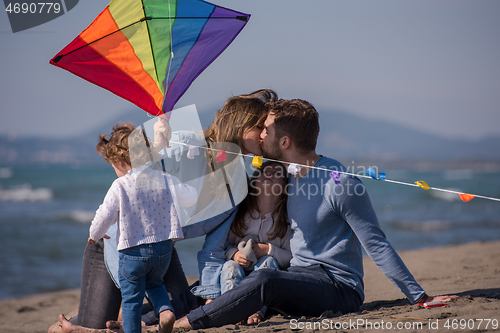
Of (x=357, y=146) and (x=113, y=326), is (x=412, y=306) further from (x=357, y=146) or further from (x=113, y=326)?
(x=357, y=146)

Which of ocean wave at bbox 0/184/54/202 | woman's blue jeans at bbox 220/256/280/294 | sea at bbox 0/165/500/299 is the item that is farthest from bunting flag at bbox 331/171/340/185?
ocean wave at bbox 0/184/54/202

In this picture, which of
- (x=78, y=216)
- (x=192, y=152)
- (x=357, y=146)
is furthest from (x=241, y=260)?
(x=357, y=146)

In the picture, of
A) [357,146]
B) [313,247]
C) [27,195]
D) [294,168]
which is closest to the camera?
[313,247]

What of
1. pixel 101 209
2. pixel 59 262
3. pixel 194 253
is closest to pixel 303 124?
pixel 101 209

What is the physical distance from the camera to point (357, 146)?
88.1 m

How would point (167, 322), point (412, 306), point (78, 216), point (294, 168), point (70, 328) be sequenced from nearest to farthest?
point (167, 322) < point (412, 306) < point (294, 168) < point (70, 328) < point (78, 216)

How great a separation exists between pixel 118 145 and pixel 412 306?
219 centimetres

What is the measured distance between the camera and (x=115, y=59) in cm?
290

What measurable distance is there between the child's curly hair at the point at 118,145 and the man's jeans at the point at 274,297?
1122mm

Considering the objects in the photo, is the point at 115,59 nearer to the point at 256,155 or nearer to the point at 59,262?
the point at 256,155

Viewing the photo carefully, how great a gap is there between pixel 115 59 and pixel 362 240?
83.7 inches

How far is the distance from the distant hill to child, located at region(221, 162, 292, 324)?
2.43ft

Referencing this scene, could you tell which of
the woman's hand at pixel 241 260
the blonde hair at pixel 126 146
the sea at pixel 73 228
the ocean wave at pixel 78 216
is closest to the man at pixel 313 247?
the woman's hand at pixel 241 260

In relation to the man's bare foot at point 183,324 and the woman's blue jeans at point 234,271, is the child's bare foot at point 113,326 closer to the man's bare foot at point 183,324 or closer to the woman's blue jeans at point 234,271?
the man's bare foot at point 183,324
